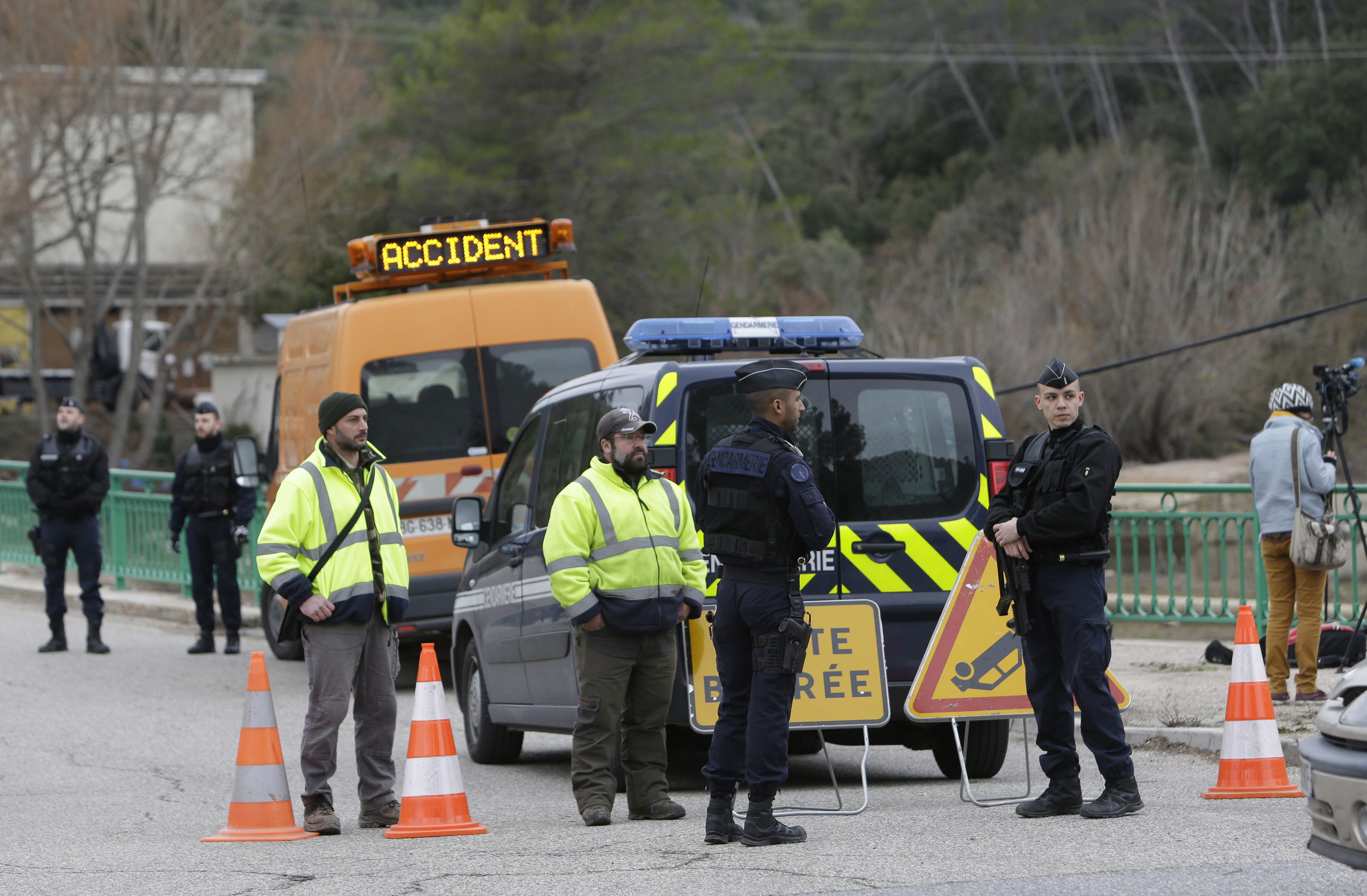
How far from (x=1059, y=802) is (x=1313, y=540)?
340 centimetres

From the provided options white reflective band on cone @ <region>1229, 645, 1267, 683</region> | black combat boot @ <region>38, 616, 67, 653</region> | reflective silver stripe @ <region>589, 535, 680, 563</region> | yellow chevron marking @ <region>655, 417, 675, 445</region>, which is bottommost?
black combat boot @ <region>38, 616, 67, 653</region>

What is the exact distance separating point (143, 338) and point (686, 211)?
39.3 ft

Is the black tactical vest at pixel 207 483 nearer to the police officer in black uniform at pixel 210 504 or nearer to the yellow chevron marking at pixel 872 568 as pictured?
the police officer in black uniform at pixel 210 504

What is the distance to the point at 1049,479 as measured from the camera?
6.41 meters

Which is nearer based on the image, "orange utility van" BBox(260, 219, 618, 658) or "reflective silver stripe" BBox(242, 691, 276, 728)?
"reflective silver stripe" BBox(242, 691, 276, 728)

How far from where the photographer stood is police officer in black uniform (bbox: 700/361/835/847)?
602 centimetres

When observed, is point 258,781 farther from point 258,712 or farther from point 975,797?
point 975,797

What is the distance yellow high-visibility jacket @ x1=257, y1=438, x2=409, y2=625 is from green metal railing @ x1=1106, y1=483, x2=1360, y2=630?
23.1 ft

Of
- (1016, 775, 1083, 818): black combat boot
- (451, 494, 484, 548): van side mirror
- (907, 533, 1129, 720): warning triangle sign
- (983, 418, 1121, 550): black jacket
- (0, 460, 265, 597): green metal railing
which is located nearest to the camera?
(983, 418, 1121, 550): black jacket

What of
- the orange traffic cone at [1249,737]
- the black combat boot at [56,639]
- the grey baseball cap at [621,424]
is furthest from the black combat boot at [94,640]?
the orange traffic cone at [1249,737]

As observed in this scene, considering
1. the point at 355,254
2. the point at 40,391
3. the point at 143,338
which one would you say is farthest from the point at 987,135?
the point at 355,254

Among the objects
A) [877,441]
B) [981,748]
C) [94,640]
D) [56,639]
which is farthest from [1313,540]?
[56,639]

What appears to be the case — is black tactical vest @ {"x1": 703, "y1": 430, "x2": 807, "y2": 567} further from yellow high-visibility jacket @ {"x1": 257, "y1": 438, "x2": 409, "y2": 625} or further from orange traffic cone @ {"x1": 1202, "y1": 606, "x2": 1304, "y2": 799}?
orange traffic cone @ {"x1": 1202, "y1": 606, "x2": 1304, "y2": 799}

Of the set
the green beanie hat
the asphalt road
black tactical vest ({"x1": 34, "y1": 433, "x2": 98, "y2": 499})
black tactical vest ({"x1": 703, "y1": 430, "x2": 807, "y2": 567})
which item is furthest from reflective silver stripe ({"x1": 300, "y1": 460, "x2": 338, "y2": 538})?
black tactical vest ({"x1": 34, "y1": 433, "x2": 98, "y2": 499})
